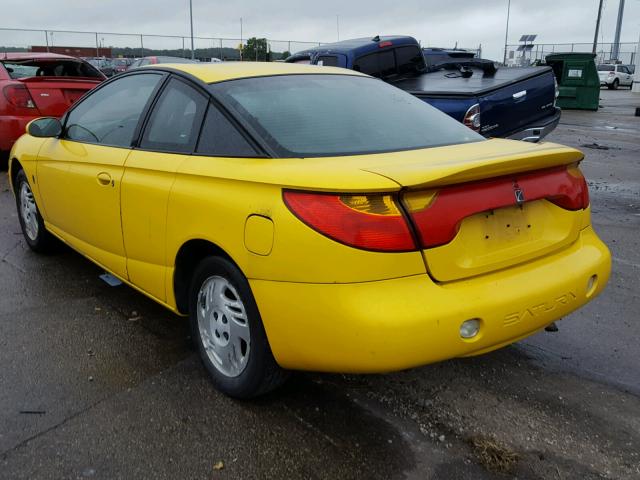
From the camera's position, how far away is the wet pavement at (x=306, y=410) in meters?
2.42

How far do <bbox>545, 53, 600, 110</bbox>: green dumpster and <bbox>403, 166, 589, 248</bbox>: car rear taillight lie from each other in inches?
750

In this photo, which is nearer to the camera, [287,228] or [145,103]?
[287,228]

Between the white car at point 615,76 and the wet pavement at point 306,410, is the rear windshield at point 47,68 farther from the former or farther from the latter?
the white car at point 615,76

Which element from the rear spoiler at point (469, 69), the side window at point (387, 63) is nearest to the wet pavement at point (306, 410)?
the rear spoiler at point (469, 69)

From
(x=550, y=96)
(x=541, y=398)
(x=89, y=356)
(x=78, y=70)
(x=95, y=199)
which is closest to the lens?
(x=541, y=398)

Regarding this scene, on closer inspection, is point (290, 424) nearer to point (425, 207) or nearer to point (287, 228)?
point (287, 228)

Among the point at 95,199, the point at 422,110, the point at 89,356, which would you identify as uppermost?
the point at 422,110

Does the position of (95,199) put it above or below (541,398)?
above

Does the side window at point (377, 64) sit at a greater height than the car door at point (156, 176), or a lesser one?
greater

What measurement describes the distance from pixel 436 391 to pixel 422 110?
158 cm

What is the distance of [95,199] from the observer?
11.8 ft

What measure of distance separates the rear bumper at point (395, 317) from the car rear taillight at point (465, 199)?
0.20m

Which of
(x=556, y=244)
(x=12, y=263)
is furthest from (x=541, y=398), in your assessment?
(x=12, y=263)

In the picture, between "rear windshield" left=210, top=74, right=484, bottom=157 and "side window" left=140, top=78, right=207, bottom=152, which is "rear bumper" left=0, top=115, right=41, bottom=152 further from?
"rear windshield" left=210, top=74, right=484, bottom=157
